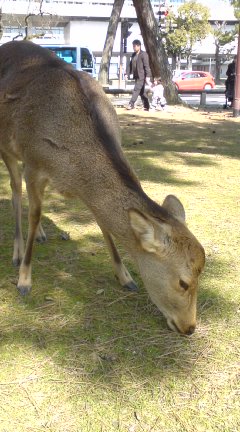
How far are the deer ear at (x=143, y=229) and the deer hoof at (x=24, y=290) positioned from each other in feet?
3.66

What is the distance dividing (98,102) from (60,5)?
63764 mm

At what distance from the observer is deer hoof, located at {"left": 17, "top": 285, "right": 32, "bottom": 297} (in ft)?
12.2

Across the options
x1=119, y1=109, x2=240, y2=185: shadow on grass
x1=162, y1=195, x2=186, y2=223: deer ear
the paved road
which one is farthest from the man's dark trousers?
x1=162, y1=195, x2=186, y2=223: deer ear

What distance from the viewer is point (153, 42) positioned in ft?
50.4

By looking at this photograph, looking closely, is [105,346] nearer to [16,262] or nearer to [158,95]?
[16,262]

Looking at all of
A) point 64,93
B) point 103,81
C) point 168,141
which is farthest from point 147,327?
point 103,81

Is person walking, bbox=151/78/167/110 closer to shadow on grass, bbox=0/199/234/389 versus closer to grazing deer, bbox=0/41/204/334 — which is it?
grazing deer, bbox=0/41/204/334

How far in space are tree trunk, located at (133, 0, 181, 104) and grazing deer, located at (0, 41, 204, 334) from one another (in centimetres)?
1132

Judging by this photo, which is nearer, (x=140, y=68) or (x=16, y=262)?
(x=16, y=262)

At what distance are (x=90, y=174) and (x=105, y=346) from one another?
3.47 feet

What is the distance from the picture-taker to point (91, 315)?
3430 millimetres

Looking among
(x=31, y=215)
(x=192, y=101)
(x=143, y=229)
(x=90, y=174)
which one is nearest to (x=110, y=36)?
(x=192, y=101)

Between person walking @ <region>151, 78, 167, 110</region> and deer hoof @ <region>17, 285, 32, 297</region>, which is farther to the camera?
person walking @ <region>151, 78, 167, 110</region>

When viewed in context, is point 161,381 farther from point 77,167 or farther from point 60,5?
point 60,5
